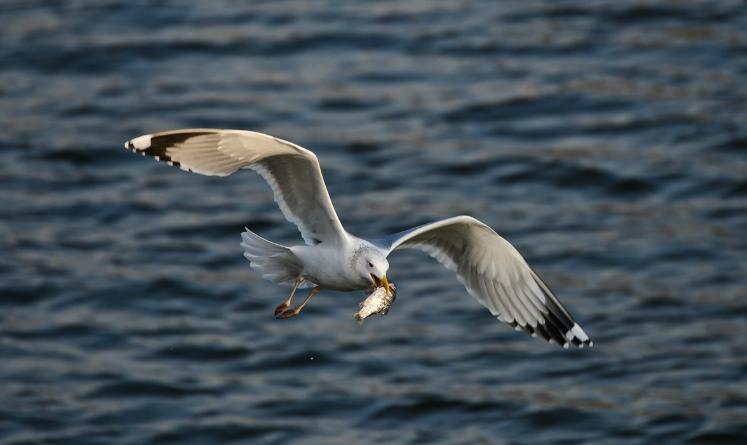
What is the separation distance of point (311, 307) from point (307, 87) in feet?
13.8

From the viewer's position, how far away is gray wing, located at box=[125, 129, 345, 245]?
6.17 metres

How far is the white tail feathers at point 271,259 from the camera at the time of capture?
671 centimetres

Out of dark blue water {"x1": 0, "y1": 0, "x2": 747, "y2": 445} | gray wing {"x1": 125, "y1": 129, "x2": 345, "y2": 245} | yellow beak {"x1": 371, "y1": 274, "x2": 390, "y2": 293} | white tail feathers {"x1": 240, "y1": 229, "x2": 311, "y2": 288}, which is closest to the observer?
gray wing {"x1": 125, "y1": 129, "x2": 345, "y2": 245}

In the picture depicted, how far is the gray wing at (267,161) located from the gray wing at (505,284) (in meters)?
0.90

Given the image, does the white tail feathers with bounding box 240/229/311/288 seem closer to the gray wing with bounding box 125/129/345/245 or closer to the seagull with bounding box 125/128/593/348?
the seagull with bounding box 125/128/593/348

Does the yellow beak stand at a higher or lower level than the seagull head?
lower

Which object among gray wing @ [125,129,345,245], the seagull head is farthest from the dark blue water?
the seagull head

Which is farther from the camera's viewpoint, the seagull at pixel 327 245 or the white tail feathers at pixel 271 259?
the white tail feathers at pixel 271 259

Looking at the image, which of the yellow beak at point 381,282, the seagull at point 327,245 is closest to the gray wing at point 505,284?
the seagull at point 327,245

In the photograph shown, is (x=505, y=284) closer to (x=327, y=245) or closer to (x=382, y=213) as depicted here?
(x=327, y=245)

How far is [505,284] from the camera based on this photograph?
7473 millimetres

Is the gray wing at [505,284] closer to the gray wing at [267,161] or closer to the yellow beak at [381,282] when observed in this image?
the gray wing at [267,161]

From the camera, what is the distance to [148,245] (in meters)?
11.9

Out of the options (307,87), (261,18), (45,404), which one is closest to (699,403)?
(45,404)
